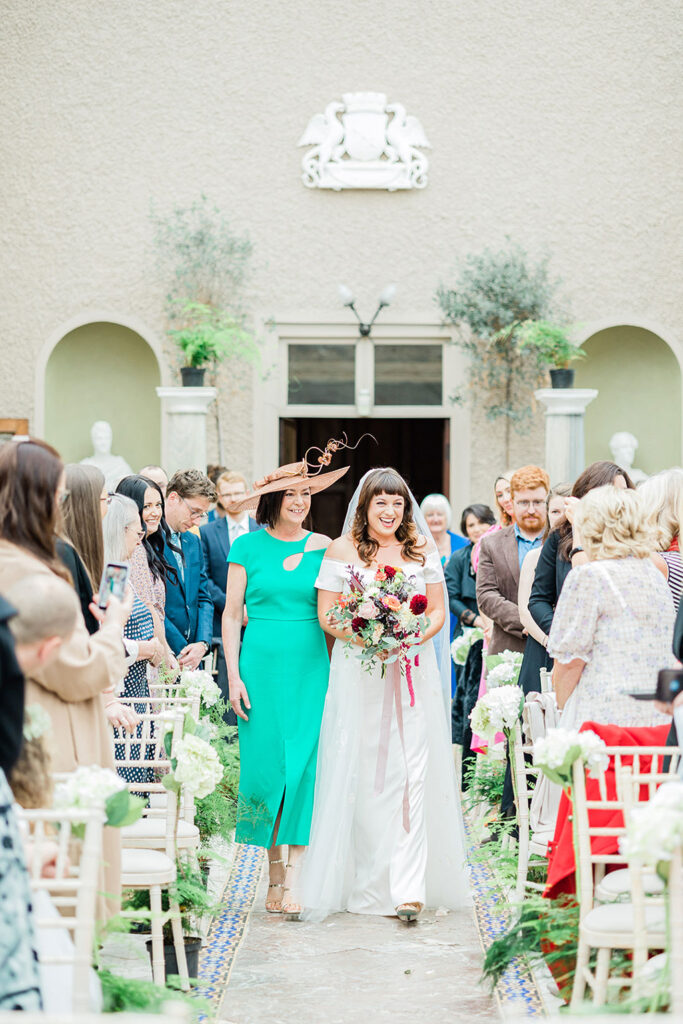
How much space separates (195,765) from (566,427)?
9.28 meters

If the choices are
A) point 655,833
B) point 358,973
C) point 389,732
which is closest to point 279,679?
point 389,732

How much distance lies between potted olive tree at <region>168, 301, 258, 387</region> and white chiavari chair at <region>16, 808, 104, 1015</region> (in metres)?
10.4

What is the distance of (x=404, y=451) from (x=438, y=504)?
787 centimetres

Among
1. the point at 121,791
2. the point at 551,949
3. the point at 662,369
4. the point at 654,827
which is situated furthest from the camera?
the point at 662,369

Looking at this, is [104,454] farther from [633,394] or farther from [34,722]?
[34,722]

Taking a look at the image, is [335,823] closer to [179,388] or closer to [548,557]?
[548,557]

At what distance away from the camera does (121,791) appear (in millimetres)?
3078

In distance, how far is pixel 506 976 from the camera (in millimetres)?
4844

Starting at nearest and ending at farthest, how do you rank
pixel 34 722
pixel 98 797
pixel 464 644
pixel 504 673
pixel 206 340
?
1. pixel 98 797
2. pixel 34 722
3. pixel 504 673
4. pixel 464 644
5. pixel 206 340

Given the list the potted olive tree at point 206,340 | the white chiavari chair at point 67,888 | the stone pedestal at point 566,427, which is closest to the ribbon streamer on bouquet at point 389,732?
the white chiavari chair at point 67,888

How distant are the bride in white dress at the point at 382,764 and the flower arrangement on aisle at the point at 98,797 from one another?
2701 mm

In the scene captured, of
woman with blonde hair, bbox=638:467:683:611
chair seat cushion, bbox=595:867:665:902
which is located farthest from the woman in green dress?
chair seat cushion, bbox=595:867:665:902

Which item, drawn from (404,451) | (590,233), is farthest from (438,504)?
(404,451)

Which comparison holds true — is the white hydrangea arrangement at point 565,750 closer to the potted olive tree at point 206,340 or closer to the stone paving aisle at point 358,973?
the stone paving aisle at point 358,973
